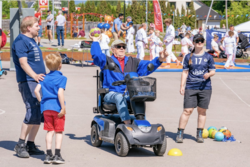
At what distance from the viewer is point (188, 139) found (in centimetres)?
748

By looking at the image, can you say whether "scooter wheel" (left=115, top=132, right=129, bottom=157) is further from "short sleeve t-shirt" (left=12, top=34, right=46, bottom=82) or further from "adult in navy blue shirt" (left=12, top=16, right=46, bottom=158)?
"short sleeve t-shirt" (left=12, top=34, right=46, bottom=82)

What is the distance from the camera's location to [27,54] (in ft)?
19.4

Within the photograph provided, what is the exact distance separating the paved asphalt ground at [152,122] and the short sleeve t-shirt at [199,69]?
3.04ft

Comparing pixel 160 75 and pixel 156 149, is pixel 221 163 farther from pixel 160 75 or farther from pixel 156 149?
pixel 160 75

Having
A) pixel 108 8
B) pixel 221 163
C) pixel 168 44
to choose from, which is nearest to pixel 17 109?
pixel 221 163

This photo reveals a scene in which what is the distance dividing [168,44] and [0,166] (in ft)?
42.4

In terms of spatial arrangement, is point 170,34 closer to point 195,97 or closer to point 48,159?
point 195,97

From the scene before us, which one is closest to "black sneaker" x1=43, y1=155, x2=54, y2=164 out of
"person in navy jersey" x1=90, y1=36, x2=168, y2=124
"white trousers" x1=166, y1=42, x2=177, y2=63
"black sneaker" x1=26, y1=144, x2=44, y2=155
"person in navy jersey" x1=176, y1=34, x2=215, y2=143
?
"black sneaker" x1=26, y1=144, x2=44, y2=155

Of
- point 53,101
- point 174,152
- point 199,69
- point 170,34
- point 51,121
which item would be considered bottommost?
point 174,152

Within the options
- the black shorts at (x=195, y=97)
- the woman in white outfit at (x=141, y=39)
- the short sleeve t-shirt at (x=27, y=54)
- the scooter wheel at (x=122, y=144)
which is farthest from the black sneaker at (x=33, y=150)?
the woman in white outfit at (x=141, y=39)

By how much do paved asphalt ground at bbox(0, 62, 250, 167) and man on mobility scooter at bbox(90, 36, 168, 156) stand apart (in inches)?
9.1

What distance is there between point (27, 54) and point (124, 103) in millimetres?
1481

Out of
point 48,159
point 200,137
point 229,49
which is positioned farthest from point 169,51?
point 48,159

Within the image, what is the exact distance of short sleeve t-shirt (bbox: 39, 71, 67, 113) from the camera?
554cm
